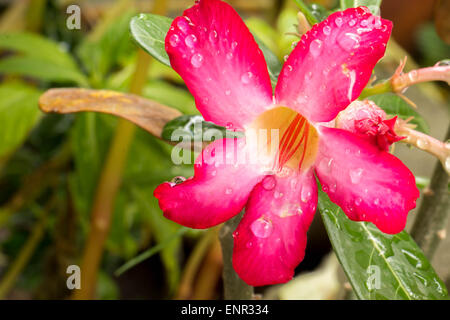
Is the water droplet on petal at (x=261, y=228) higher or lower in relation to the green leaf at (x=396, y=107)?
lower

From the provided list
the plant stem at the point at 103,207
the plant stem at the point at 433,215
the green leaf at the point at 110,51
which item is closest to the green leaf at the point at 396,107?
the plant stem at the point at 433,215

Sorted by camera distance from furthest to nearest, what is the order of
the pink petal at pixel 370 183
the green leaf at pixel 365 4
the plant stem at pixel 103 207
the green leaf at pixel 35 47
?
the green leaf at pixel 35 47
the plant stem at pixel 103 207
the green leaf at pixel 365 4
the pink petal at pixel 370 183

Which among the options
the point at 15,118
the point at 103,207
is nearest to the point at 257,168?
the point at 103,207

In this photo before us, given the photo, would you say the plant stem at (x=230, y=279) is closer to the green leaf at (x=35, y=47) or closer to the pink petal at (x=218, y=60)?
the pink petal at (x=218, y=60)

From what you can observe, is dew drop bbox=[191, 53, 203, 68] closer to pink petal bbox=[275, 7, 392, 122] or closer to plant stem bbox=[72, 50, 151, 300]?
pink petal bbox=[275, 7, 392, 122]

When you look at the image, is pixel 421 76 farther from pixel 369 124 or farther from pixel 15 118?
pixel 15 118

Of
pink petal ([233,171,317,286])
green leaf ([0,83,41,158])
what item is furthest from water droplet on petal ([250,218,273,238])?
green leaf ([0,83,41,158])

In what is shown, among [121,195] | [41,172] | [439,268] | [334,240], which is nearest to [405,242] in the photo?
[334,240]
